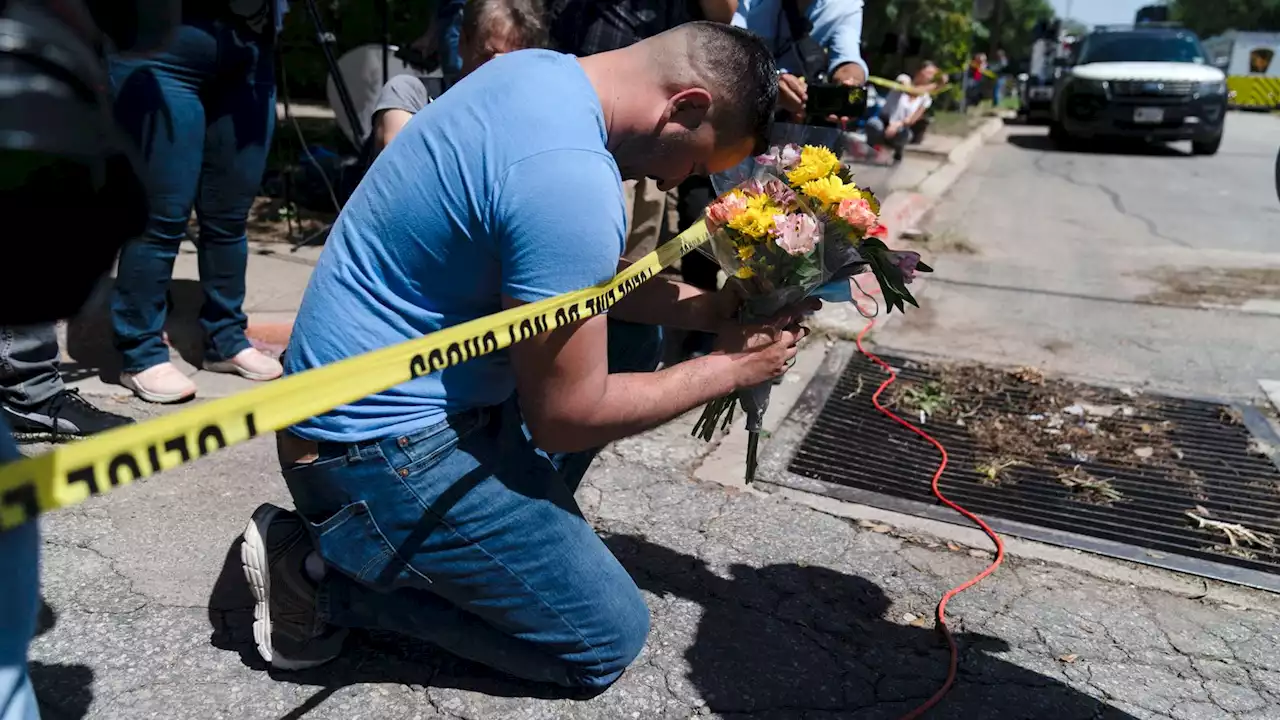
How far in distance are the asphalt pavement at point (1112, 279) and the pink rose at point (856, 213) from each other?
251cm

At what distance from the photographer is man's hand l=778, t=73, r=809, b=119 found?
3.93m

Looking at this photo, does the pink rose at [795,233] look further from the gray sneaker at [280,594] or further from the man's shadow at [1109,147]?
the man's shadow at [1109,147]

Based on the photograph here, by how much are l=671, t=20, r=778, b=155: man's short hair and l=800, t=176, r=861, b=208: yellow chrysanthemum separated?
1.04ft

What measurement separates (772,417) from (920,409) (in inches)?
25.6

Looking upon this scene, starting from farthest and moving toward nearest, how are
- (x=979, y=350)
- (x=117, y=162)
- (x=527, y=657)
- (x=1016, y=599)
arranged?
(x=979, y=350), (x=1016, y=599), (x=527, y=657), (x=117, y=162)

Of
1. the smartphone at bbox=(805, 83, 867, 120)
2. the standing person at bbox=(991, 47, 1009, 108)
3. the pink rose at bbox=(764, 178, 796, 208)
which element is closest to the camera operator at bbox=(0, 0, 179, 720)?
the pink rose at bbox=(764, 178, 796, 208)

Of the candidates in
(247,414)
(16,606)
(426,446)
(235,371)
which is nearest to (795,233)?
Result: (426,446)

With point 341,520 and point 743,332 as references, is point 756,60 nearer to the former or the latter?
point 743,332

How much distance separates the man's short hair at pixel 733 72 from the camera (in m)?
2.03

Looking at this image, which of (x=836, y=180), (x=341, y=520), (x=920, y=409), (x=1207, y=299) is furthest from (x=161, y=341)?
(x=1207, y=299)

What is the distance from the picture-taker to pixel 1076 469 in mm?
3564

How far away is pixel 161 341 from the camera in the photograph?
144 inches

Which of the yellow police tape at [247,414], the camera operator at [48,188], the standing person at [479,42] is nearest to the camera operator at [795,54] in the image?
the standing person at [479,42]

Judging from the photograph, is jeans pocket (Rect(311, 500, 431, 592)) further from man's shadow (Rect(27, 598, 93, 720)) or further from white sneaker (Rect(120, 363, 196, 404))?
white sneaker (Rect(120, 363, 196, 404))
